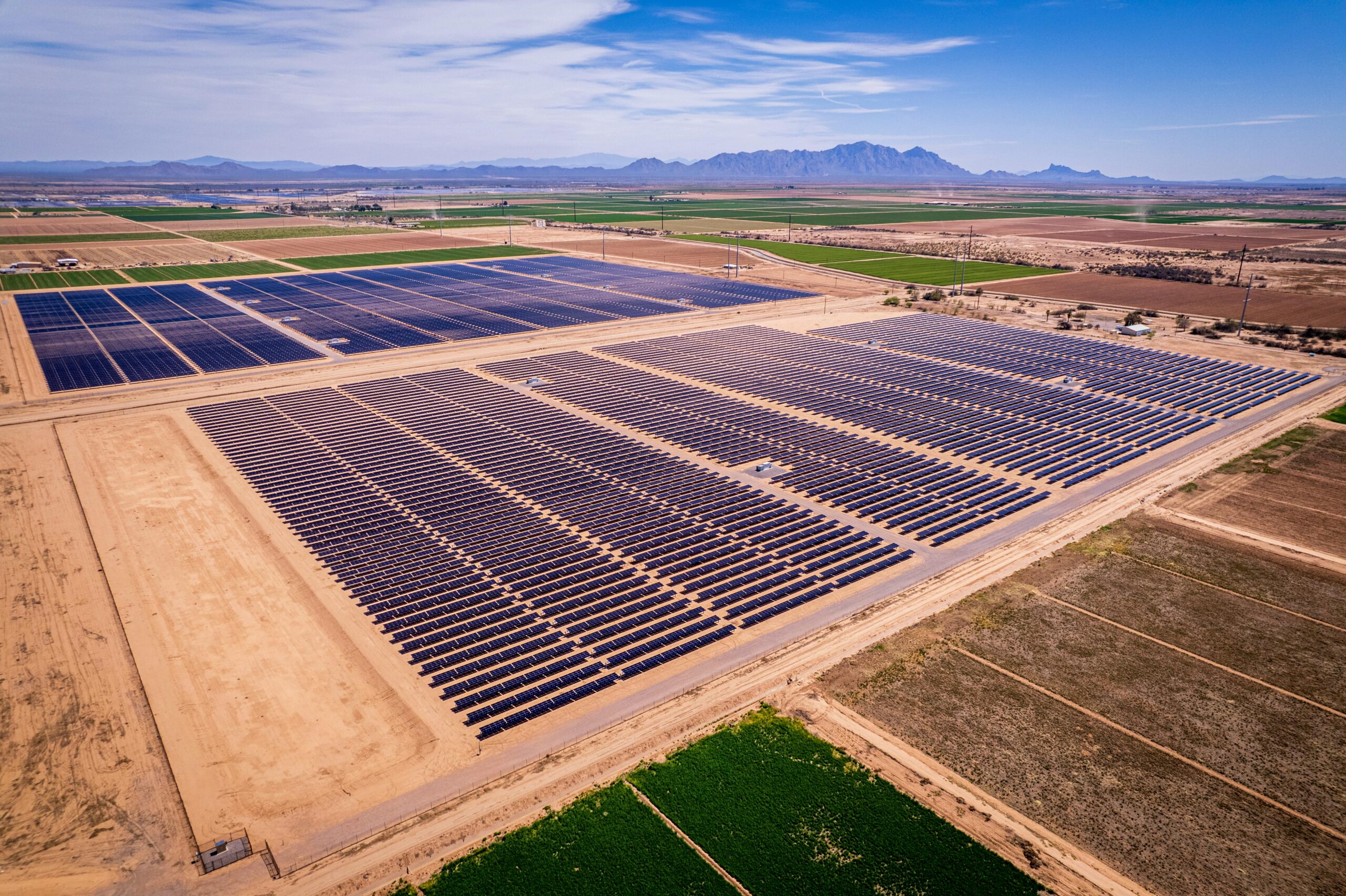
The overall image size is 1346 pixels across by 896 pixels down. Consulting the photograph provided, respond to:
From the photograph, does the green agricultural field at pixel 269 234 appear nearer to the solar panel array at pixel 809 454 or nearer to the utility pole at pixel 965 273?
the solar panel array at pixel 809 454

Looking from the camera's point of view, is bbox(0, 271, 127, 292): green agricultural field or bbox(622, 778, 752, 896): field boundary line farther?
bbox(0, 271, 127, 292): green agricultural field

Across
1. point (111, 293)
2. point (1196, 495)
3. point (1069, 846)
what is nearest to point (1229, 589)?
point (1196, 495)

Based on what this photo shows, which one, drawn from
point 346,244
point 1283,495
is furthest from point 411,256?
point 1283,495

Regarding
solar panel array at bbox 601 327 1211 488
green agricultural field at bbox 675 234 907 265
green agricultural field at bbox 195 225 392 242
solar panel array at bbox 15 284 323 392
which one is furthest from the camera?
green agricultural field at bbox 195 225 392 242

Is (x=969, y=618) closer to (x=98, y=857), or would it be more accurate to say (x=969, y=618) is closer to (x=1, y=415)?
(x=98, y=857)

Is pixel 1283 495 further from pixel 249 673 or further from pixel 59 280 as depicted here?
pixel 59 280

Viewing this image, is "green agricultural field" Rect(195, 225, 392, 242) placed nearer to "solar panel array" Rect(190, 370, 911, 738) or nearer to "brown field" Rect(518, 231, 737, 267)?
"brown field" Rect(518, 231, 737, 267)

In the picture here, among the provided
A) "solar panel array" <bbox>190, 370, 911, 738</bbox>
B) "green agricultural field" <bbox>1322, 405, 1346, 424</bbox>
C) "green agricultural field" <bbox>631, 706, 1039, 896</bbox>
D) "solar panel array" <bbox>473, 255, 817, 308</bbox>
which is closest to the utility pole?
"solar panel array" <bbox>473, 255, 817, 308</bbox>
